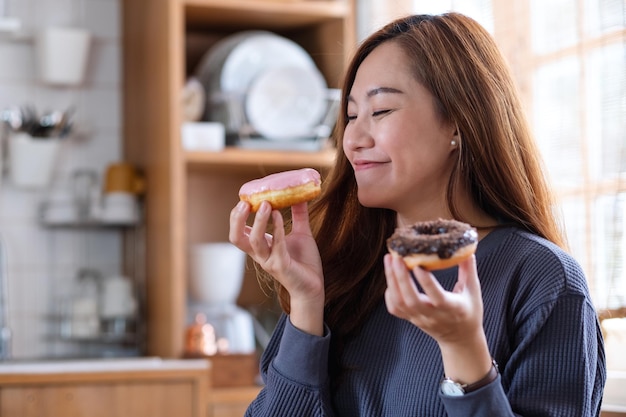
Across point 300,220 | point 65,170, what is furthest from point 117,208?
point 300,220

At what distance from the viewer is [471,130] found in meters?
1.31

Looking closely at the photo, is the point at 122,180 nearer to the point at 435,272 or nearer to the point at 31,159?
the point at 31,159

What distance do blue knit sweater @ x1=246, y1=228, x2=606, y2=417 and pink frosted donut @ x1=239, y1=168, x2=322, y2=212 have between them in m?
0.18

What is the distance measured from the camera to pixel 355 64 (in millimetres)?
1434

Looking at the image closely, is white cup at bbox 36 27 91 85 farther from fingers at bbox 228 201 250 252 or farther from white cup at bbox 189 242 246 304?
fingers at bbox 228 201 250 252

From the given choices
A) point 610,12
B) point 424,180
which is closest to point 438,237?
point 424,180

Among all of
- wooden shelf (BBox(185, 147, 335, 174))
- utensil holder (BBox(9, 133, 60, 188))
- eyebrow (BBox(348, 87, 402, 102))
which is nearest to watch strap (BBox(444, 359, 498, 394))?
eyebrow (BBox(348, 87, 402, 102))

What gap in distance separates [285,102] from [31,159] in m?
0.74

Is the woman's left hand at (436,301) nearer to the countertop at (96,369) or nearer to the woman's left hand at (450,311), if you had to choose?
the woman's left hand at (450,311)

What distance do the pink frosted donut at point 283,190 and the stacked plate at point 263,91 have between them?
1.38 meters

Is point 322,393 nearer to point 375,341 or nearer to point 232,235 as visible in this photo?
point 375,341

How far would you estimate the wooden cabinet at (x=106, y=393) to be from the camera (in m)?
2.27

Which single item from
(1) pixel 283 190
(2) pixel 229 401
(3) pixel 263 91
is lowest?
(2) pixel 229 401

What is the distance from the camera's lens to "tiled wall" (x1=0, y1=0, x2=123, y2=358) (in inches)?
114
